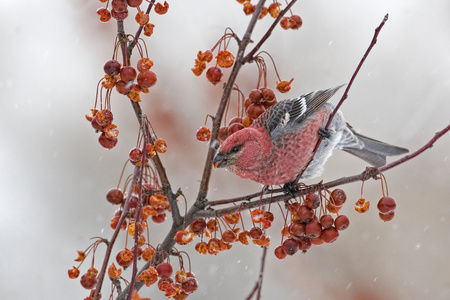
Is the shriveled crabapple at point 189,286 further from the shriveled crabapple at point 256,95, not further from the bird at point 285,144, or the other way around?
the shriveled crabapple at point 256,95

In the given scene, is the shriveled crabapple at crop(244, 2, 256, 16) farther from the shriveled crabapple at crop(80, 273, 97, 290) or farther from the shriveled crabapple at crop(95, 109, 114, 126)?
the shriveled crabapple at crop(80, 273, 97, 290)

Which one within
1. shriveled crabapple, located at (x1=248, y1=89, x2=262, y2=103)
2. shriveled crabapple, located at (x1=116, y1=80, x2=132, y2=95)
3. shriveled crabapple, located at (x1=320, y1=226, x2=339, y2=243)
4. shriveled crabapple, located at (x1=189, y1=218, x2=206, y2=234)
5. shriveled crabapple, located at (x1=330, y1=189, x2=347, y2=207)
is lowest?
shriveled crabapple, located at (x1=320, y1=226, x2=339, y2=243)

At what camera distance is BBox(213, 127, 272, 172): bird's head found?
1.89 metres

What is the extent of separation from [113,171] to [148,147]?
8.20 ft

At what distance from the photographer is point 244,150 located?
6.54ft

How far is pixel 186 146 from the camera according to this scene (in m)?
3.68

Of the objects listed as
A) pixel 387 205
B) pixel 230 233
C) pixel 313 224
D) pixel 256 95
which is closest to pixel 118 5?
pixel 256 95

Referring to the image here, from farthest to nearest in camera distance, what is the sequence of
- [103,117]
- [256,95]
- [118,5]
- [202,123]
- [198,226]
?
[202,123]
[256,95]
[198,226]
[103,117]
[118,5]

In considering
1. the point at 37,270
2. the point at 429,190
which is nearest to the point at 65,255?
the point at 37,270

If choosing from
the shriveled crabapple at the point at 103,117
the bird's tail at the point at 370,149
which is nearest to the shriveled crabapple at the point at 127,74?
the shriveled crabapple at the point at 103,117

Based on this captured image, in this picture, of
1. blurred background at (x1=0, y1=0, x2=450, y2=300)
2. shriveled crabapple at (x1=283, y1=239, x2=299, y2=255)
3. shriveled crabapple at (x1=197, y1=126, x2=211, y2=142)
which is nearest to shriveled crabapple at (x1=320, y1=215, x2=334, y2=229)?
shriveled crabapple at (x1=283, y1=239, x2=299, y2=255)

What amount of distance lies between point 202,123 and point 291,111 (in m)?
1.37

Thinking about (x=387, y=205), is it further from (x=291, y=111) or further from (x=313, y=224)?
(x=291, y=111)

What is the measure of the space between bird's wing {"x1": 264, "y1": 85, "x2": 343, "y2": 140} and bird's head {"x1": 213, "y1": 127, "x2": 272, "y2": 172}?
68mm
